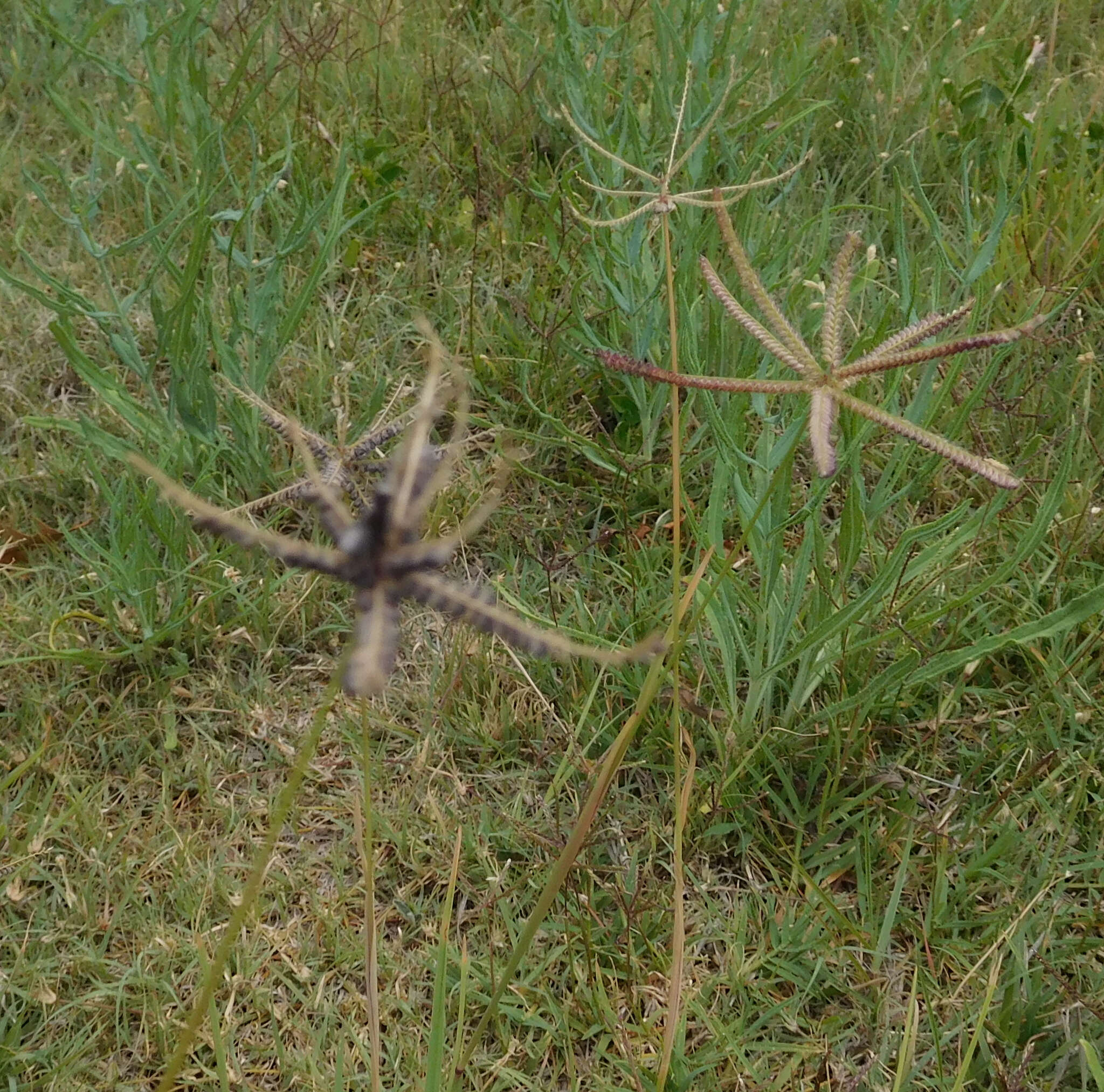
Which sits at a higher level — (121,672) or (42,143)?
(42,143)

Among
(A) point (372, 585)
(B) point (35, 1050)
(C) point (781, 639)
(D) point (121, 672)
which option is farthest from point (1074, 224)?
(B) point (35, 1050)

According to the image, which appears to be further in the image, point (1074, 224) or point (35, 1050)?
point (1074, 224)

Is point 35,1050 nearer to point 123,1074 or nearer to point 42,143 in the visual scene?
point 123,1074

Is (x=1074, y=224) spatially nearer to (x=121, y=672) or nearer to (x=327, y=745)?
(x=327, y=745)

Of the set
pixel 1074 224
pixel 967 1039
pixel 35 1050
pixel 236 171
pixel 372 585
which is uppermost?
pixel 372 585

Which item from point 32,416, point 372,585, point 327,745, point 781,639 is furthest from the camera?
point 32,416

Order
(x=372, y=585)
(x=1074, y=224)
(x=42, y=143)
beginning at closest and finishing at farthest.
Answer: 1. (x=372, y=585)
2. (x=1074, y=224)
3. (x=42, y=143)
